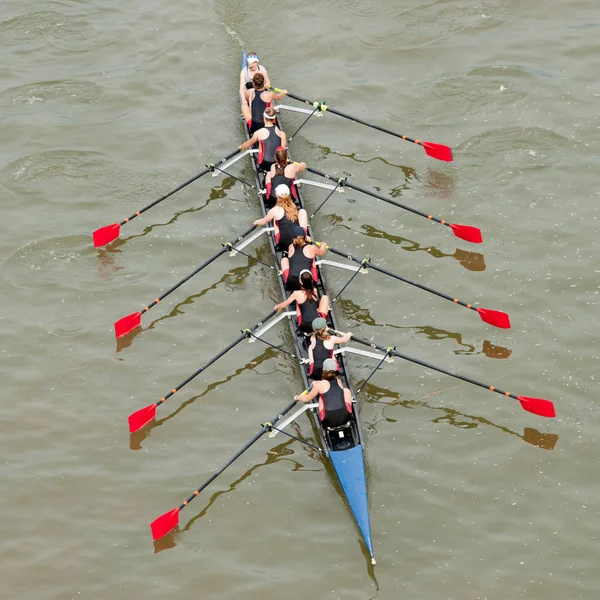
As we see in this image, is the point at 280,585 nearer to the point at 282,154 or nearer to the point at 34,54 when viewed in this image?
the point at 282,154

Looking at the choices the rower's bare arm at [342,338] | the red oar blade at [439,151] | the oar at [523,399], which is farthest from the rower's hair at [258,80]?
the oar at [523,399]

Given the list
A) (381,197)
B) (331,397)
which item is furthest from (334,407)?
(381,197)

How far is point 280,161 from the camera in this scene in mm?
17719

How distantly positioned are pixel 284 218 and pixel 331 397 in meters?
4.28

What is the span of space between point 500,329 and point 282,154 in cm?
525

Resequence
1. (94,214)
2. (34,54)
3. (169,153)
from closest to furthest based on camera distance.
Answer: (94,214), (169,153), (34,54)

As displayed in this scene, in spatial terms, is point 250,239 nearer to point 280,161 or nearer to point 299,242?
point 299,242

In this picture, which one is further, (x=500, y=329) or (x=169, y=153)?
(x=169, y=153)

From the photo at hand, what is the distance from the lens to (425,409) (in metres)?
15.1

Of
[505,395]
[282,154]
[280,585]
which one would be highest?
[282,154]

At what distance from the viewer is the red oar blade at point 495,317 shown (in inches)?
620

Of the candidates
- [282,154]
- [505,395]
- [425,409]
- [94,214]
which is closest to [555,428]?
[505,395]

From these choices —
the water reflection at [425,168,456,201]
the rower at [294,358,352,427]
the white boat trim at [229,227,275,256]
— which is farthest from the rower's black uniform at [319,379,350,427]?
the water reflection at [425,168,456,201]

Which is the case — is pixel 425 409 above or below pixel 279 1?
below
